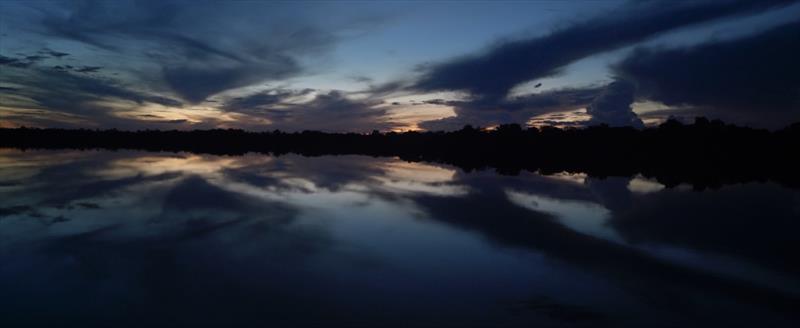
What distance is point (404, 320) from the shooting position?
551 cm

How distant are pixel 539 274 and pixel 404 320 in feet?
10.1

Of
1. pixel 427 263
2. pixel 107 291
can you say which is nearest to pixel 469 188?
pixel 427 263

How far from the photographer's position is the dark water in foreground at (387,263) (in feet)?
18.8

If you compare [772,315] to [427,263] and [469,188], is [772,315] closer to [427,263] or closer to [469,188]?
[427,263]

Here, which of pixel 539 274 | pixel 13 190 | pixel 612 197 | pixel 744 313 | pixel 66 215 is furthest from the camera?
pixel 612 197

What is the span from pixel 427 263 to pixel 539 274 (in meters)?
1.96

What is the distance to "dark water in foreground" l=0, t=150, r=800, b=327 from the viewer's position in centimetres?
573

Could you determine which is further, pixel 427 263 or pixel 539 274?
pixel 427 263

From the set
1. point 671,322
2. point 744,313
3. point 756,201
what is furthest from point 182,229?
point 756,201

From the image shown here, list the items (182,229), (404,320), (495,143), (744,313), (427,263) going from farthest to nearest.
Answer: (495,143)
(182,229)
(427,263)
(744,313)
(404,320)

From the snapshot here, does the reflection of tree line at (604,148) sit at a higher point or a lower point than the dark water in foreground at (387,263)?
higher

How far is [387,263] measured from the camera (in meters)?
7.94

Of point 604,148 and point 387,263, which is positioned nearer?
point 387,263

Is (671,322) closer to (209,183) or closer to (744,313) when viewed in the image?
(744,313)
